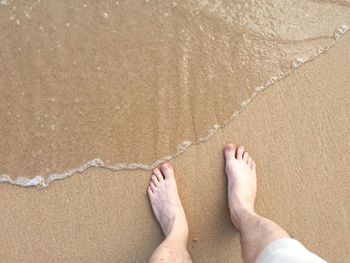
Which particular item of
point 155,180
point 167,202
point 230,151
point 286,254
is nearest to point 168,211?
point 167,202

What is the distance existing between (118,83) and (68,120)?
0.88 ft

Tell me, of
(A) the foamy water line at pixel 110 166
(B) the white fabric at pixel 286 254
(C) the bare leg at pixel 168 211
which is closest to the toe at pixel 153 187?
(C) the bare leg at pixel 168 211

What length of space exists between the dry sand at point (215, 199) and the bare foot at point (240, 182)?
→ 0.05 m

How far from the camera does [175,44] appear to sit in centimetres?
193

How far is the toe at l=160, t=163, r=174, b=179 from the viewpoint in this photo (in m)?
1.93

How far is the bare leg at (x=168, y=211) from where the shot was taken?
184 centimetres

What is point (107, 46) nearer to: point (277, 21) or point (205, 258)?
point (277, 21)

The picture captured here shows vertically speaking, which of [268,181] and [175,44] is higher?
[175,44]

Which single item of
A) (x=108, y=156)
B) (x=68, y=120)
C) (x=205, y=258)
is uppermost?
(x=68, y=120)

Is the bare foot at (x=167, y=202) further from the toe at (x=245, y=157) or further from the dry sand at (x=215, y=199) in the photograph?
the toe at (x=245, y=157)

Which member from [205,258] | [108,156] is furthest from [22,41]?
[205,258]

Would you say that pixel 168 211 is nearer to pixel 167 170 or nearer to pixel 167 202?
pixel 167 202

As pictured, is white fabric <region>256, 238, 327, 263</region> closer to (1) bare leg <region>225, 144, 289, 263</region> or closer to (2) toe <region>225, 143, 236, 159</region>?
(1) bare leg <region>225, 144, 289, 263</region>

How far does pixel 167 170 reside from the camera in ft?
6.32
